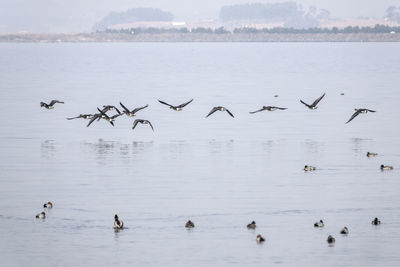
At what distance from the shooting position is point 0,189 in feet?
140

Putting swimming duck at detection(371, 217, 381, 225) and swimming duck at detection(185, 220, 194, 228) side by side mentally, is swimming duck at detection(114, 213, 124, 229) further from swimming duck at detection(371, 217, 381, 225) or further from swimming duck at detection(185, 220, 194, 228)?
swimming duck at detection(371, 217, 381, 225)

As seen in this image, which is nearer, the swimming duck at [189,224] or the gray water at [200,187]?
the gray water at [200,187]

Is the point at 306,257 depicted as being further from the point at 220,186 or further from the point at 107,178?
the point at 107,178

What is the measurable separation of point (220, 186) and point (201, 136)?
1677cm

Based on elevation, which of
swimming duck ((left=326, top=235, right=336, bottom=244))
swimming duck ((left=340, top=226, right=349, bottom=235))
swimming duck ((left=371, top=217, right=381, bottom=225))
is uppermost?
swimming duck ((left=371, top=217, right=381, bottom=225))

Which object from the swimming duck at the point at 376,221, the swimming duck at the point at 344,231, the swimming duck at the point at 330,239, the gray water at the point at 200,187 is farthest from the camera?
the swimming duck at the point at 376,221

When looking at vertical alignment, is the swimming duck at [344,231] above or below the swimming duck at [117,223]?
below

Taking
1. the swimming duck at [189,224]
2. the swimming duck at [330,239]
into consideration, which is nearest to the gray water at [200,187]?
the swimming duck at [330,239]

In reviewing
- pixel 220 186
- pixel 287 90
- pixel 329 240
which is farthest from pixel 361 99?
pixel 329 240

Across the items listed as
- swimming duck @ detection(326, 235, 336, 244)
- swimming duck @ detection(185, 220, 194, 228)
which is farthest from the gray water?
swimming duck @ detection(185, 220, 194, 228)

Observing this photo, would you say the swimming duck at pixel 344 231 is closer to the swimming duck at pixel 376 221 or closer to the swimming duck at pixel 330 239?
the swimming duck at pixel 330 239

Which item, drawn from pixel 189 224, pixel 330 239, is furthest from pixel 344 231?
pixel 189 224

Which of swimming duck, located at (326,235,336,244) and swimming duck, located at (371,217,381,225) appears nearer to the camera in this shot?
swimming duck, located at (326,235,336,244)

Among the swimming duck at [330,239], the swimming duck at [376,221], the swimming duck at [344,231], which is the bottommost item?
the swimming duck at [330,239]
